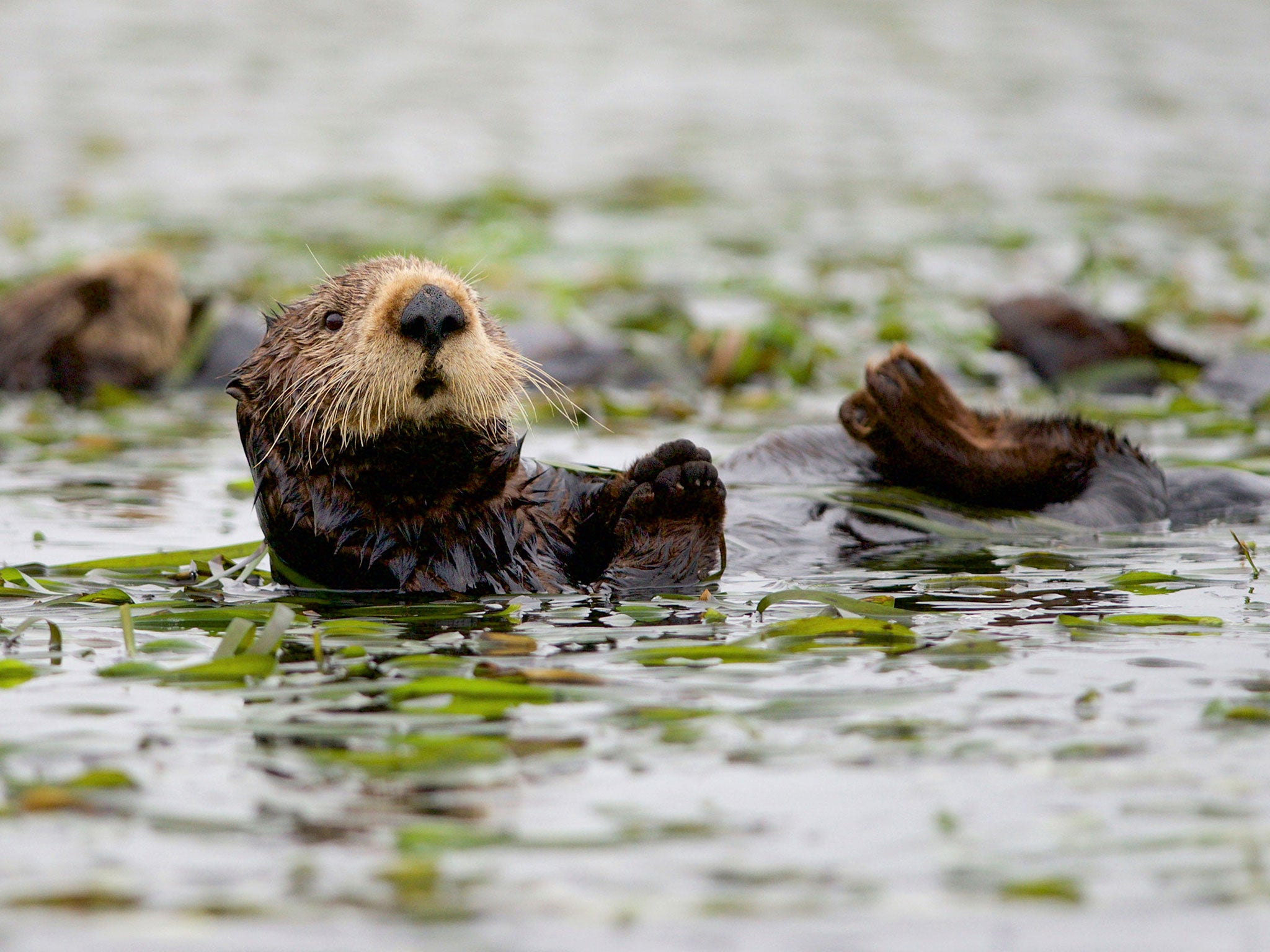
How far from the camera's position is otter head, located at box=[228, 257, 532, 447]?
3.58m

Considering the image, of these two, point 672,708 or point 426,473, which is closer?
point 672,708

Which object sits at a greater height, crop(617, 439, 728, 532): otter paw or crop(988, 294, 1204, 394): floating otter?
crop(988, 294, 1204, 394): floating otter

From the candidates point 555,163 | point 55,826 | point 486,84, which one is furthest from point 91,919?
point 486,84

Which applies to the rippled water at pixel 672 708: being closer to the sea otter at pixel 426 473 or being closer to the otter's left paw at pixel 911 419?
the sea otter at pixel 426 473

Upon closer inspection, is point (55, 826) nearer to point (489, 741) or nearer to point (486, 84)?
point (489, 741)

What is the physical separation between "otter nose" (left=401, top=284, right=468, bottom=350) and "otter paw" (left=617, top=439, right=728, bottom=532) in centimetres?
57

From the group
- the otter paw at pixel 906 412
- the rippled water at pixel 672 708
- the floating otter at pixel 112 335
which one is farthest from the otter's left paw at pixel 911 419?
the floating otter at pixel 112 335

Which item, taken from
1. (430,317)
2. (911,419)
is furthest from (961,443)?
(430,317)

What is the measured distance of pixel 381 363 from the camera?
142 inches

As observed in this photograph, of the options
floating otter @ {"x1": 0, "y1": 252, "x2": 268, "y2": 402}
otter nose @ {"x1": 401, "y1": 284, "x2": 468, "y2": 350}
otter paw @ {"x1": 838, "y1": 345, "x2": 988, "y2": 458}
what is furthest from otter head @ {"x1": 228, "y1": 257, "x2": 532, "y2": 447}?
floating otter @ {"x1": 0, "y1": 252, "x2": 268, "y2": 402}

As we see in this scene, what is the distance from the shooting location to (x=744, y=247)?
12289 millimetres

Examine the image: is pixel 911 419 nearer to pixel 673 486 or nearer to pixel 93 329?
pixel 673 486

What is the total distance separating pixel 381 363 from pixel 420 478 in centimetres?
35

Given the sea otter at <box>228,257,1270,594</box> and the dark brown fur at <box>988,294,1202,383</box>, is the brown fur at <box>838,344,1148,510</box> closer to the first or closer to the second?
the sea otter at <box>228,257,1270,594</box>
